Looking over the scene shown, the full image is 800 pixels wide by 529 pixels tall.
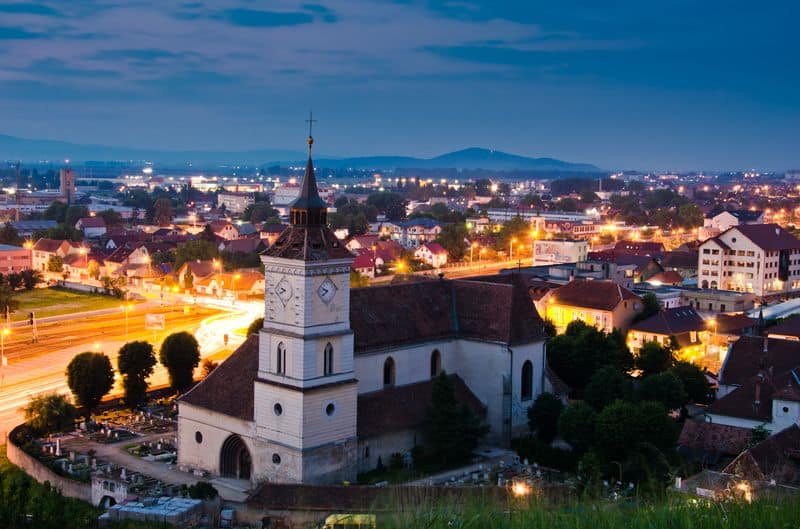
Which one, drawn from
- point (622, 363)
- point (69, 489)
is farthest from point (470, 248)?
point (69, 489)

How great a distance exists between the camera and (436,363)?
43594mm

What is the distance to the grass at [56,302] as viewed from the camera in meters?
81.9

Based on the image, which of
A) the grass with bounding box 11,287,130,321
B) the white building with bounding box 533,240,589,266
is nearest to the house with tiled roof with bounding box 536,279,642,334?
the white building with bounding box 533,240,589,266

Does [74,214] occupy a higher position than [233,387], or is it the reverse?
[74,214]

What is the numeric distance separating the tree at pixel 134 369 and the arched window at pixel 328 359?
16383 millimetres

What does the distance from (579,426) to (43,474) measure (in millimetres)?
21649

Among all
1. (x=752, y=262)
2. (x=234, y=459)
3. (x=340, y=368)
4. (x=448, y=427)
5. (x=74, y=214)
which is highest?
(x=74, y=214)

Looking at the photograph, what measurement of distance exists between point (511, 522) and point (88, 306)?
80.4 meters

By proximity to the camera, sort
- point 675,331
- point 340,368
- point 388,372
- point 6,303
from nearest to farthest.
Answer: point 340,368, point 388,372, point 675,331, point 6,303

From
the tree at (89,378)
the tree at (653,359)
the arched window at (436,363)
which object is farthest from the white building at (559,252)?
the tree at (89,378)

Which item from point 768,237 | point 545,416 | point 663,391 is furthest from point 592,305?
point 768,237

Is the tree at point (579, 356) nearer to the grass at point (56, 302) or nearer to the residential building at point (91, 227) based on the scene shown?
the grass at point (56, 302)

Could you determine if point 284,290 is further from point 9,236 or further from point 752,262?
point 9,236

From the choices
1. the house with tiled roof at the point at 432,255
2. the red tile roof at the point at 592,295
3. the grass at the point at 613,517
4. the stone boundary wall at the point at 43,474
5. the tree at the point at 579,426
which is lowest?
the stone boundary wall at the point at 43,474
